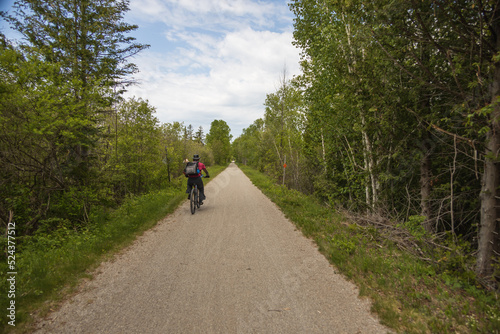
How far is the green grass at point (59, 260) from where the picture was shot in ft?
9.56

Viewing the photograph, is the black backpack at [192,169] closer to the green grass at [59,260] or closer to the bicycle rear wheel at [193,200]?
the bicycle rear wheel at [193,200]

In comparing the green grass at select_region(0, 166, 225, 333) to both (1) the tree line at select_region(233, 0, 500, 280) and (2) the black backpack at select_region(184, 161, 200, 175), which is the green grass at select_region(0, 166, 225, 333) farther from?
(1) the tree line at select_region(233, 0, 500, 280)

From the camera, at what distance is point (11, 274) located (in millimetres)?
3582

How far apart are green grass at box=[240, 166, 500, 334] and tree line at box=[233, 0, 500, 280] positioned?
1.63 ft

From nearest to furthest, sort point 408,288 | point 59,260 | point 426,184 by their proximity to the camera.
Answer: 1. point 408,288
2. point 59,260
3. point 426,184

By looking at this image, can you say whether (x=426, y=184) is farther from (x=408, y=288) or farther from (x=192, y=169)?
(x=192, y=169)

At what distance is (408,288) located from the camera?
3166 mm

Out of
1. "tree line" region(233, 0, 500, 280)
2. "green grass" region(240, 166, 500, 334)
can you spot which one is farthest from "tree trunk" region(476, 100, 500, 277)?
"green grass" region(240, 166, 500, 334)

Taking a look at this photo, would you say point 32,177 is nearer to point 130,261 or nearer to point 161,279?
point 130,261

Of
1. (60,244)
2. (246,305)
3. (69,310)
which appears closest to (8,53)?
(60,244)

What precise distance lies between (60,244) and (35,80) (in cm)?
381

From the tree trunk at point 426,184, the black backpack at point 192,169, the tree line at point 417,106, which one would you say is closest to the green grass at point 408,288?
the tree line at point 417,106

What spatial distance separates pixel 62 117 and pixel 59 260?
3.39 metres

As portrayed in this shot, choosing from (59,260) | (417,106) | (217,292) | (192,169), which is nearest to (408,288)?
(217,292)
